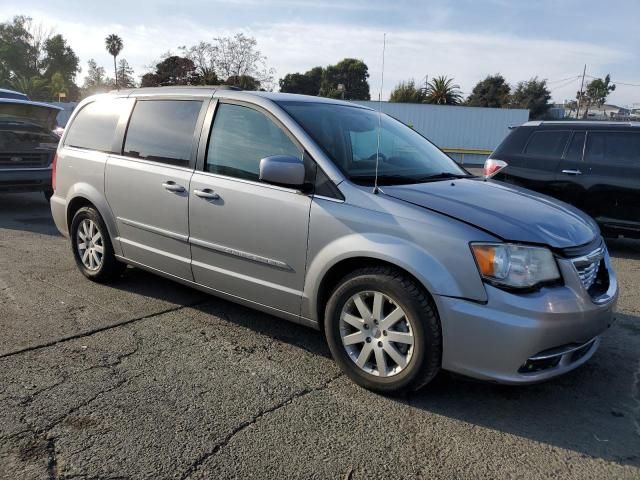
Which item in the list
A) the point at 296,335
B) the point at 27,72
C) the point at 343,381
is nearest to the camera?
the point at 343,381

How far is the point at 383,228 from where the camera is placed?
10.3 ft

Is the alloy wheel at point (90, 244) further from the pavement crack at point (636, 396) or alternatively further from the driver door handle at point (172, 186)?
the pavement crack at point (636, 396)

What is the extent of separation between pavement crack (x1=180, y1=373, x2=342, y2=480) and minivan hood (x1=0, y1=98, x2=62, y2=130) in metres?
7.86

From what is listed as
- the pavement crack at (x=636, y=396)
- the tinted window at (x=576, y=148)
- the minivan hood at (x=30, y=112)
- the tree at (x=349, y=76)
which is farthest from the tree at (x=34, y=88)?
the pavement crack at (x=636, y=396)

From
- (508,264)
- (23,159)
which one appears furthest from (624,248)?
(23,159)

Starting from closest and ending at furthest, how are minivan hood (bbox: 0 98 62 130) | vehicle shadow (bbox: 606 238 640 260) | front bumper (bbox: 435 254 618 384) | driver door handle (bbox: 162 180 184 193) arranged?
front bumper (bbox: 435 254 618 384) < driver door handle (bbox: 162 180 184 193) < vehicle shadow (bbox: 606 238 640 260) < minivan hood (bbox: 0 98 62 130)

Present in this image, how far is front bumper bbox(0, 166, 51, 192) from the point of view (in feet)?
28.1

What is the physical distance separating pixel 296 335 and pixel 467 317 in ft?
5.32

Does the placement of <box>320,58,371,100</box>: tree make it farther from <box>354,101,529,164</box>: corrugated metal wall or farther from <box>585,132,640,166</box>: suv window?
<box>585,132,640,166</box>: suv window

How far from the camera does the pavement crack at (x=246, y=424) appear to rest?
2555 mm

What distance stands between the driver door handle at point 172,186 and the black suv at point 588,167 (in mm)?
5065

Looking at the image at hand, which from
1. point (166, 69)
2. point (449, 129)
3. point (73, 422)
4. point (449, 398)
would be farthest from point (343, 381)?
point (166, 69)

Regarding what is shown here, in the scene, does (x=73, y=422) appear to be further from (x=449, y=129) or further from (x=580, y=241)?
(x=449, y=129)

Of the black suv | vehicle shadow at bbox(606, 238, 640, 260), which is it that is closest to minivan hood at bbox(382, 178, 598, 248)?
the black suv
